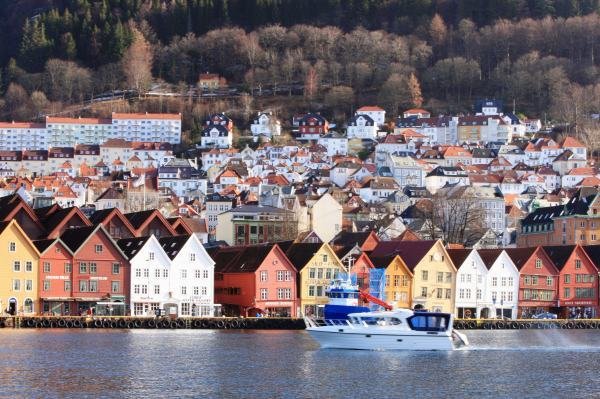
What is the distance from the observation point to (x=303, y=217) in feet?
465

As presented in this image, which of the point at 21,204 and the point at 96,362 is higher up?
the point at 21,204

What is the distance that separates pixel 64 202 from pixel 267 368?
126 meters

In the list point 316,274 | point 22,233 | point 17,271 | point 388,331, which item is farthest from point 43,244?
point 388,331

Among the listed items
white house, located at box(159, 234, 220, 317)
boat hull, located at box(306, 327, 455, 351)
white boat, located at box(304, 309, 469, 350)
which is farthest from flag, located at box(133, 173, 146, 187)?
white boat, located at box(304, 309, 469, 350)

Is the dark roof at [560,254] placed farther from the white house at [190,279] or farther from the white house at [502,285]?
the white house at [190,279]

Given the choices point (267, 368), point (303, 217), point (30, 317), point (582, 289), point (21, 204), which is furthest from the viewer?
point (303, 217)

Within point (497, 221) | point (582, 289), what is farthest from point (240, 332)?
point (497, 221)

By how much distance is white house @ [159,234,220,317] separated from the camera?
306 ft

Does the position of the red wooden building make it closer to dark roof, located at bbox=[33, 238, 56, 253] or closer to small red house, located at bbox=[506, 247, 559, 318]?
dark roof, located at bbox=[33, 238, 56, 253]

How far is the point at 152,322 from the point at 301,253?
1611 cm

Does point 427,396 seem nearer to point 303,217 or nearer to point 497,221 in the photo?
point 303,217

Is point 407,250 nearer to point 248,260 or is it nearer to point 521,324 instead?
point 521,324

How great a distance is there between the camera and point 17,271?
8725 cm

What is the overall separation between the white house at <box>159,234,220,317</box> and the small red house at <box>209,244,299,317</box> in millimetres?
2254
